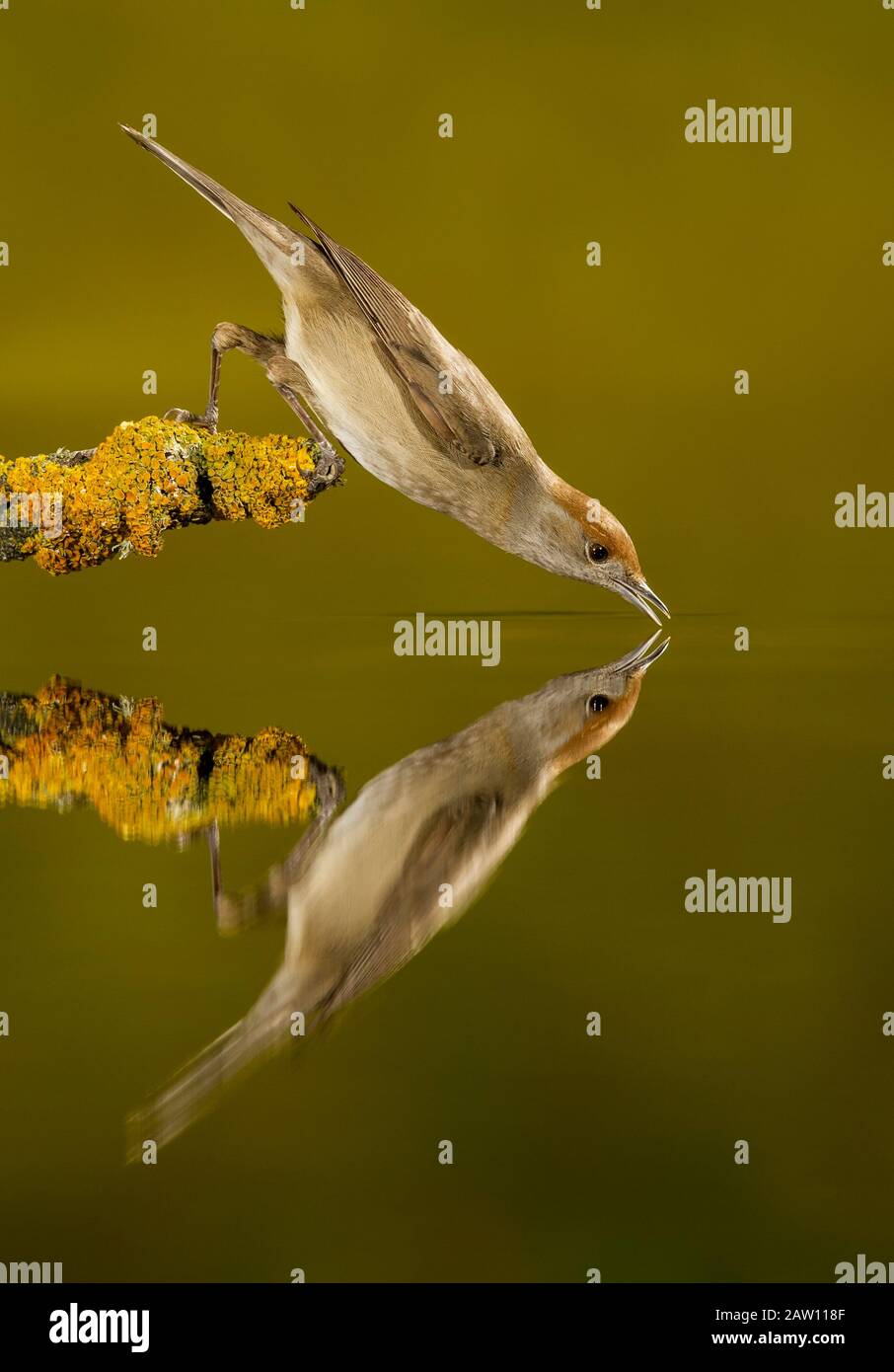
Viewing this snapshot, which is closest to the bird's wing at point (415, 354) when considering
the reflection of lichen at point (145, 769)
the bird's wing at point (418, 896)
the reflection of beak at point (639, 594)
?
the reflection of beak at point (639, 594)

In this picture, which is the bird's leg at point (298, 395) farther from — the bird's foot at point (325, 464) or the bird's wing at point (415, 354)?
the bird's wing at point (415, 354)

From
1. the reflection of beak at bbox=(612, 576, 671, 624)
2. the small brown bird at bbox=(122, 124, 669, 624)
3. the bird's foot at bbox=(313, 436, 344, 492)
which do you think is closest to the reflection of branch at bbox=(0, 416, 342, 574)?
the bird's foot at bbox=(313, 436, 344, 492)

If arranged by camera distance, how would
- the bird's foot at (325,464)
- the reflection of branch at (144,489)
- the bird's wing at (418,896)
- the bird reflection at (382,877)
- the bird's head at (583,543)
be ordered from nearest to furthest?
the bird reflection at (382,877) < the bird's wing at (418,896) < the reflection of branch at (144,489) < the bird's foot at (325,464) < the bird's head at (583,543)

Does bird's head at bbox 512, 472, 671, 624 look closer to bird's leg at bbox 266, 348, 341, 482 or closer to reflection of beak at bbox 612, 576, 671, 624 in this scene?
reflection of beak at bbox 612, 576, 671, 624

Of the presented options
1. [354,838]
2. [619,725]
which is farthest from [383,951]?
[619,725]

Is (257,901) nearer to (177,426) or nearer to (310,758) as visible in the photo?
(310,758)

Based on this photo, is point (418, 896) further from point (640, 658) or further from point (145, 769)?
point (640, 658)

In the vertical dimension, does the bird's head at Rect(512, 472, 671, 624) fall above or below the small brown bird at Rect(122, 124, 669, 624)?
below

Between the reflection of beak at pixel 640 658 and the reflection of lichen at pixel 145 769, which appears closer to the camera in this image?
the reflection of lichen at pixel 145 769
